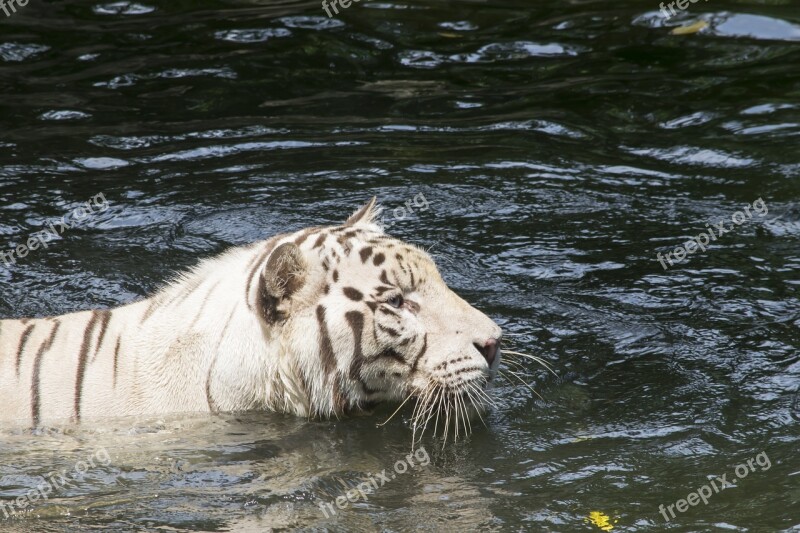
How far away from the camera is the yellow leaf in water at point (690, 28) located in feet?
29.5

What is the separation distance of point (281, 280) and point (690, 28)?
595 centimetres

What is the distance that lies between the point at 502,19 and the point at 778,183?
3.62m

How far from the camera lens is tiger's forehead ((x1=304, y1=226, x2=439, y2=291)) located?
168 inches

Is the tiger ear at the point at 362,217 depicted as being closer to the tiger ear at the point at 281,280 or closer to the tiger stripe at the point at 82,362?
the tiger ear at the point at 281,280

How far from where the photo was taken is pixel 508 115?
7875 mm

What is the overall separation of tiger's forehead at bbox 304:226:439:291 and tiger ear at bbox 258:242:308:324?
0.12 m

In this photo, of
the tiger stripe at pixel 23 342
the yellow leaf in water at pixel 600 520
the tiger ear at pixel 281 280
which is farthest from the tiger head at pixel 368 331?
the tiger stripe at pixel 23 342

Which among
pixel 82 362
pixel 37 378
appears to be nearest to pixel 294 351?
pixel 82 362

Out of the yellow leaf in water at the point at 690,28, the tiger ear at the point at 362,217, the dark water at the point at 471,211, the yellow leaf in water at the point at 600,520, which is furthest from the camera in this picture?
the yellow leaf in water at the point at 690,28

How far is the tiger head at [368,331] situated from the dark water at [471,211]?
0.79ft

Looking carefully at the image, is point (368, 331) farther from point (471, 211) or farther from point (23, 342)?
point (471, 211)

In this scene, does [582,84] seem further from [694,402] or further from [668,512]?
[668,512]

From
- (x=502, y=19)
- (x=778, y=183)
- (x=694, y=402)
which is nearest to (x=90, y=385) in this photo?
(x=694, y=402)

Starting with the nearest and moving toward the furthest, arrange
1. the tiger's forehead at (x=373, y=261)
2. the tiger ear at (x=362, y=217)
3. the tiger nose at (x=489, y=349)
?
the tiger nose at (x=489, y=349)
the tiger's forehead at (x=373, y=261)
the tiger ear at (x=362, y=217)
